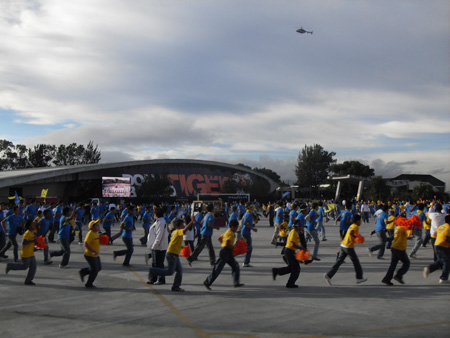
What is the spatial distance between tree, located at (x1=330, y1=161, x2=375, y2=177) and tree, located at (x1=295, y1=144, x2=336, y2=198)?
366 centimetres

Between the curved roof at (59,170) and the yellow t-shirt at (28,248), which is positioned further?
the curved roof at (59,170)

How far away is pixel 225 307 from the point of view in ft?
24.2

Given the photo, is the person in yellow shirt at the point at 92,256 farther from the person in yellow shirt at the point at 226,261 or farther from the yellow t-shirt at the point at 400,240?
the yellow t-shirt at the point at 400,240

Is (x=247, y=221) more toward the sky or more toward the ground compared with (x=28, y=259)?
more toward the sky

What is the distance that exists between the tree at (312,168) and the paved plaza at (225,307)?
79878mm

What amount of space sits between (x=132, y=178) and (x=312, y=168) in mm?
41122

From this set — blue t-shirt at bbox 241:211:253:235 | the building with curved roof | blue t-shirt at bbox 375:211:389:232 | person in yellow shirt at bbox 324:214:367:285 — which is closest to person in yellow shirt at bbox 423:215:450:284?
person in yellow shirt at bbox 324:214:367:285

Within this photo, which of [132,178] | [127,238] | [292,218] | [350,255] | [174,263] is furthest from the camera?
[132,178]

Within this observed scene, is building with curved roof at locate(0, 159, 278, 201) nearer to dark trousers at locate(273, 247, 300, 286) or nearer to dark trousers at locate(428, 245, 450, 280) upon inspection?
dark trousers at locate(273, 247, 300, 286)

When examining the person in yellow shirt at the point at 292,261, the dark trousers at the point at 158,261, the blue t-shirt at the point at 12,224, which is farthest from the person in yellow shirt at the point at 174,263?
the blue t-shirt at the point at 12,224

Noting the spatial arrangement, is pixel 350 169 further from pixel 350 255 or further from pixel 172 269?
pixel 172 269

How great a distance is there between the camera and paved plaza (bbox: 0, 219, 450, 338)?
6035 mm

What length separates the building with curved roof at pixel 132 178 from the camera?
180 ft

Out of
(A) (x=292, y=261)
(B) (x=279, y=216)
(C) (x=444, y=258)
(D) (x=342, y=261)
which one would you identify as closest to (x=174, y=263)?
(A) (x=292, y=261)
